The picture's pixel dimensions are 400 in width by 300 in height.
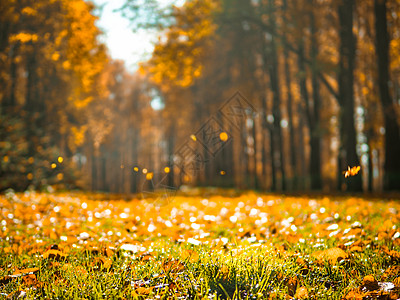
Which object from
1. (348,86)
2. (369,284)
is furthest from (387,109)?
(369,284)

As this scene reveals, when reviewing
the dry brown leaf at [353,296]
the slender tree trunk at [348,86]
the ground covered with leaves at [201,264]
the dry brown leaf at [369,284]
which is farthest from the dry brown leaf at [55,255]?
the slender tree trunk at [348,86]

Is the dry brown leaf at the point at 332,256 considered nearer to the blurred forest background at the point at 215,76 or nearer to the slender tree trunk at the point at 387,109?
the blurred forest background at the point at 215,76

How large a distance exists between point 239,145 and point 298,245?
24.9 meters

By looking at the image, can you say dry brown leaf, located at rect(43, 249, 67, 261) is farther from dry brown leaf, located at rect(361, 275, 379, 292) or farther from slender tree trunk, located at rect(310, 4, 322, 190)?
slender tree trunk, located at rect(310, 4, 322, 190)

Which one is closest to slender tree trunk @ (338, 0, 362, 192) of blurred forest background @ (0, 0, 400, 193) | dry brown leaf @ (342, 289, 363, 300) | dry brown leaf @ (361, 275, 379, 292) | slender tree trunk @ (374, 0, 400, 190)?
blurred forest background @ (0, 0, 400, 193)

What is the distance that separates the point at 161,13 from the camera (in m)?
12.6

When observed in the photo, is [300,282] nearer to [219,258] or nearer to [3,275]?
[219,258]

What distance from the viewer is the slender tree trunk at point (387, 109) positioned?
12369 millimetres

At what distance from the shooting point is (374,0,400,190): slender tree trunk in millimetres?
12369

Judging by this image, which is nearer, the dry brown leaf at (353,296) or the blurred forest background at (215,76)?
the dry brown leaf at (353,296)

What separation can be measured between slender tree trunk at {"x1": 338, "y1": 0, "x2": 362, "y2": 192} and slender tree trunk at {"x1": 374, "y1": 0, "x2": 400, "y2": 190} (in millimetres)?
882

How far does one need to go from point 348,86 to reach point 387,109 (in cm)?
154

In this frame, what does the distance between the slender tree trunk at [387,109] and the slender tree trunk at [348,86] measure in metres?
0.88

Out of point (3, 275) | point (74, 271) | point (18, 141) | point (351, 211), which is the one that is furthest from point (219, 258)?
point (18, 141)
